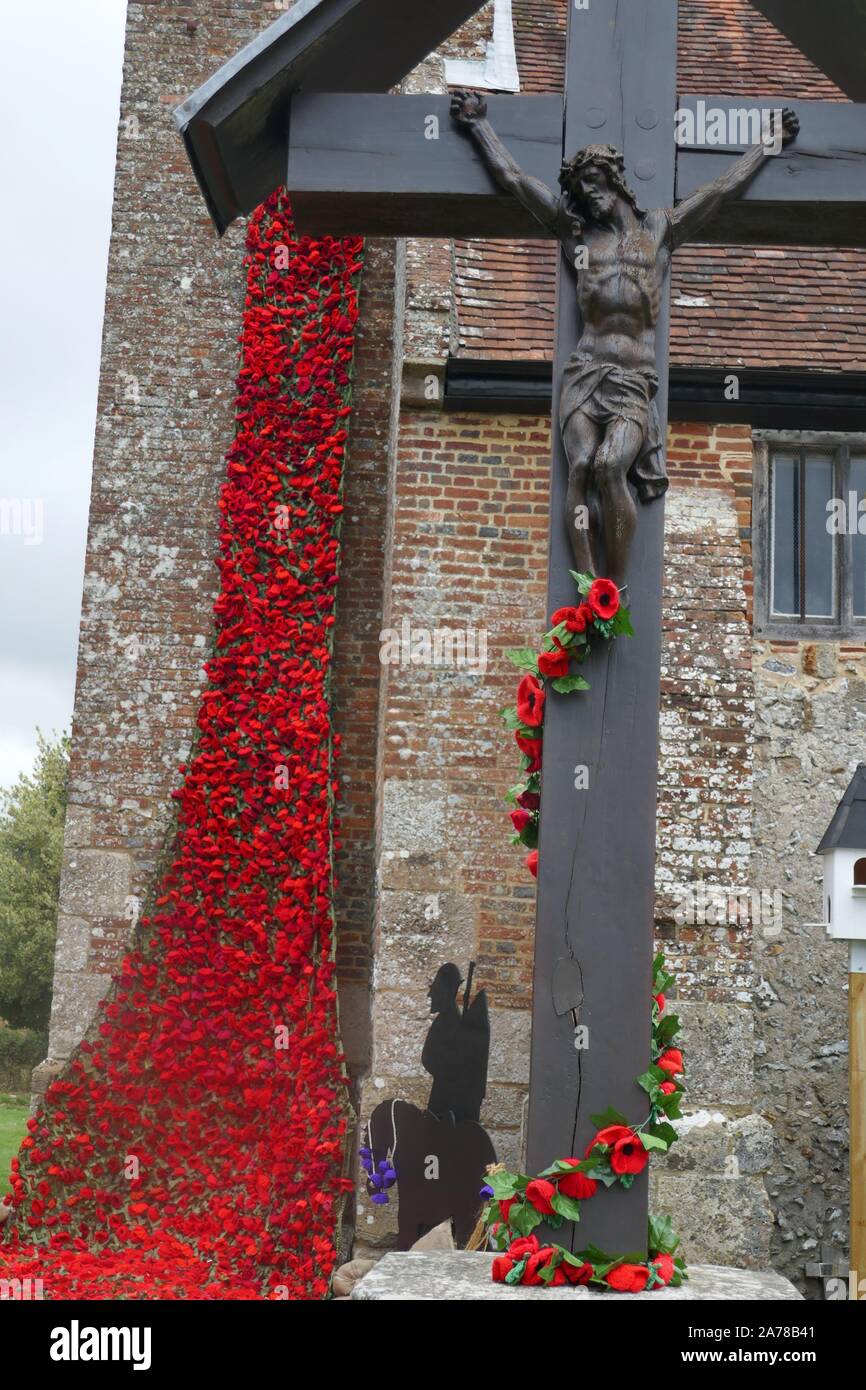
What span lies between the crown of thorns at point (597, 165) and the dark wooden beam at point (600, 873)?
0.14 m

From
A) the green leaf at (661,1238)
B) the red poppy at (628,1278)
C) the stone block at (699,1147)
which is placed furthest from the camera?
the stone block at (699,1147)

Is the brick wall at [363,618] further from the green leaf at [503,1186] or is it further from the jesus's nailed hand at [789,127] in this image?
the green leaf at [503,1186]

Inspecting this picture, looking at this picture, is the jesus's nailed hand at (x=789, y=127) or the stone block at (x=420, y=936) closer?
the jesus's nailed hand at (x=789, y=127)

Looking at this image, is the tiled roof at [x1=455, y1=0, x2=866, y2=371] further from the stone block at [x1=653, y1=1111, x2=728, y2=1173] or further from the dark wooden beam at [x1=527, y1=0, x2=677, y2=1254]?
the stone block at [x1=653, y1=1111, x2=728, y2=1173]

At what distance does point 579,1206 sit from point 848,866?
372 centimetres

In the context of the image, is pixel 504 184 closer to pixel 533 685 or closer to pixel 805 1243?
pixel 533 685

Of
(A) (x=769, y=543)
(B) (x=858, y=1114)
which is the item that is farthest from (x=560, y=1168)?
(A) (x=769, y=543)

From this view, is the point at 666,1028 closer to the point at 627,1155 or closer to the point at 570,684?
the point at 627,1155

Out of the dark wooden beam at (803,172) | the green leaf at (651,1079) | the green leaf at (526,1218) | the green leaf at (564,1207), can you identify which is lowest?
the green leaf at (526,1218)

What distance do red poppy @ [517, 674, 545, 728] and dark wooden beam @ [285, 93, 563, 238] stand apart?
1.30 meters

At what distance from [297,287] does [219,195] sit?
502cm

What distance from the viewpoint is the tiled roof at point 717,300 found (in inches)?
285

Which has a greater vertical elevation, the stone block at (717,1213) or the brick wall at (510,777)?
the brick wall at (510,777)

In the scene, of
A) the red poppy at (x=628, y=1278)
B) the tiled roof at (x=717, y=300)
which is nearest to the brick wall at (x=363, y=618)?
the tiled roof at (x=717, y=300)
